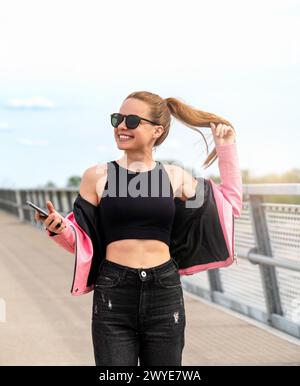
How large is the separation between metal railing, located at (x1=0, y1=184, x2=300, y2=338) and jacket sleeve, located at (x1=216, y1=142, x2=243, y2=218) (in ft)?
11.7

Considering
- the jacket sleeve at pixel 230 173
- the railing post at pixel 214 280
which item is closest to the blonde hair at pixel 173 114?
the jacket sleeve at pixel 230 173

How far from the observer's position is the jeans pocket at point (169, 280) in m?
4.06

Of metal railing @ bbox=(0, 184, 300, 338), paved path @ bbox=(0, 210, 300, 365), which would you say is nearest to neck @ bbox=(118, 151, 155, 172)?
paved path @ bbox=(0, 210, 300, 365)

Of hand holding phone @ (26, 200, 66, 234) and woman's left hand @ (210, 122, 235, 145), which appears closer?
hand holding phone @ (26, 200, 66, 234)

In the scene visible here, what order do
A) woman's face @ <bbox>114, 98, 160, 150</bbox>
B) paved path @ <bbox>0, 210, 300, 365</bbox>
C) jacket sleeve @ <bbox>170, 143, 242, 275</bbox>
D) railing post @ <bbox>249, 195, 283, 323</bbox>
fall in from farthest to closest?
1. railing post @ <bbox>249, 195, 283, 323</bbox>
2. paved path @ <bbox>0, 210, 300, 365</bbox>
3. jacket sleeve @ <bbox>170, 143, 242, 275</bbox>
4. woman's face @ <bbox>114, 98, 160, 150</bbox>

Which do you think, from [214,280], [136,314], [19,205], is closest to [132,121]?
[136,314]

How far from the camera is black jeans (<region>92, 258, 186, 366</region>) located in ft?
13.2

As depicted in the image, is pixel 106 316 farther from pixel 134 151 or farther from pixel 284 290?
pixel 284 290

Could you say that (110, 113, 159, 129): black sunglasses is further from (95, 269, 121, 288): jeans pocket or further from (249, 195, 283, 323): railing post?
(249, 195, 283, 323): railing post

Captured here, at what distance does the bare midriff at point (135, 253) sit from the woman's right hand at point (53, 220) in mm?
248

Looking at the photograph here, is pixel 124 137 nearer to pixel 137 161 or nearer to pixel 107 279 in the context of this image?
pixel 137 161

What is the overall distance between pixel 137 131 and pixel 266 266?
5.38m

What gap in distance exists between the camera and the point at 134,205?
405cm

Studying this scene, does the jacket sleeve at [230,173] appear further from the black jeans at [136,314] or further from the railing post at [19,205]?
the railing post at [19,205]
